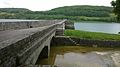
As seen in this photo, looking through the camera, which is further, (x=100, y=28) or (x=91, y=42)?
(x=100, y=28)

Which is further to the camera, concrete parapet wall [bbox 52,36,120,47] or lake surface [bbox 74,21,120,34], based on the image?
lake surface [bbox 74,21,120,34]

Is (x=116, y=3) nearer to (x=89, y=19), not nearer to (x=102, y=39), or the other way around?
(x=102, y=39)

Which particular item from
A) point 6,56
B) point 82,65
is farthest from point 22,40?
point 82,65

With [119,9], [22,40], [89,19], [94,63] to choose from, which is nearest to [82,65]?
[94,63]

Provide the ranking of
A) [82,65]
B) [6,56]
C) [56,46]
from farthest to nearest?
[56,46] < [82,65] < [6,56]

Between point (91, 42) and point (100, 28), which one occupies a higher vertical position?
point (91, 42)

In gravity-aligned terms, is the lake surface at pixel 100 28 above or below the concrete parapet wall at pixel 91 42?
below

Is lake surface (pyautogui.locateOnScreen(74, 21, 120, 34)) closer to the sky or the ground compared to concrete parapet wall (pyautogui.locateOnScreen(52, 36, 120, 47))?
closer to the ground

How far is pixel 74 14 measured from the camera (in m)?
163

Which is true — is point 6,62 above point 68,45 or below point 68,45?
above

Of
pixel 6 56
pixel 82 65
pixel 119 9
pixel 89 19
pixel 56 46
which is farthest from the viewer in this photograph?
pixel 89 19

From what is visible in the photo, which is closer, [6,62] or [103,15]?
[6,62]

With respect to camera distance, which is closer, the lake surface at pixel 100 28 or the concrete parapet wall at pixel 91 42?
the concrete parapet wall at pixel 91 42

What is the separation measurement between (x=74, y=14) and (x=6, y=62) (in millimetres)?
159114
